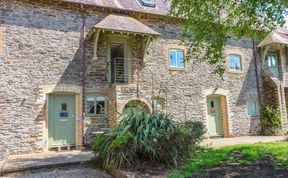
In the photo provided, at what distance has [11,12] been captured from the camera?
9172 millimetres

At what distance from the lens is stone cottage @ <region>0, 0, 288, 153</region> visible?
9.05 metres

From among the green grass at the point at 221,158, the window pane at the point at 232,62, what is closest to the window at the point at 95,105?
the green grass at the point at 221,158

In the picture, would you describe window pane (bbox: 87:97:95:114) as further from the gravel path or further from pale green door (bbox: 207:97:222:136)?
pale green door (bbox: 207:97:222:136)

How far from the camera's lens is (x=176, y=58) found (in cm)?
1215

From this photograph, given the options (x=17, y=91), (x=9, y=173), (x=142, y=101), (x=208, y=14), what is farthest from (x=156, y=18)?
(x=9, y=173)

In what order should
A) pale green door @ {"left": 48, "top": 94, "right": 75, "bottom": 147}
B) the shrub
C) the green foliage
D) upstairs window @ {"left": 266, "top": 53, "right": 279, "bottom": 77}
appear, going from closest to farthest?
1. the shrub
2. pale green door @ {"left": 48, "top": 94, "right": 75, "bottom": 147}
3. the green foliage
4. upstairs window @ {"left": 266, "top": 53, "right": 279, "bottom": 77}

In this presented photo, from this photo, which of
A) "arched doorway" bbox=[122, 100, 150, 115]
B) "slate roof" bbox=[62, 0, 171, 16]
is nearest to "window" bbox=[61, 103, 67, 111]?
"arched doorway" bbox=[122, 100, 150, 115]

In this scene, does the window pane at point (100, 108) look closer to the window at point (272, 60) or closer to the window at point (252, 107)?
the window at point (252, 107)

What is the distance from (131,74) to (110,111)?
75.0 inches

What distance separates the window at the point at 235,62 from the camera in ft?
44.3

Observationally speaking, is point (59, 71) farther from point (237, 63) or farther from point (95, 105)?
point (237, 63)

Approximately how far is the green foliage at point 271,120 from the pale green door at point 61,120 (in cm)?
1019

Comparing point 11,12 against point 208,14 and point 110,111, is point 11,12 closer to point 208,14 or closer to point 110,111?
point 110,111

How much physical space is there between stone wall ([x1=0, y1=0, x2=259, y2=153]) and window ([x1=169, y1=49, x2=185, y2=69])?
32 cm
